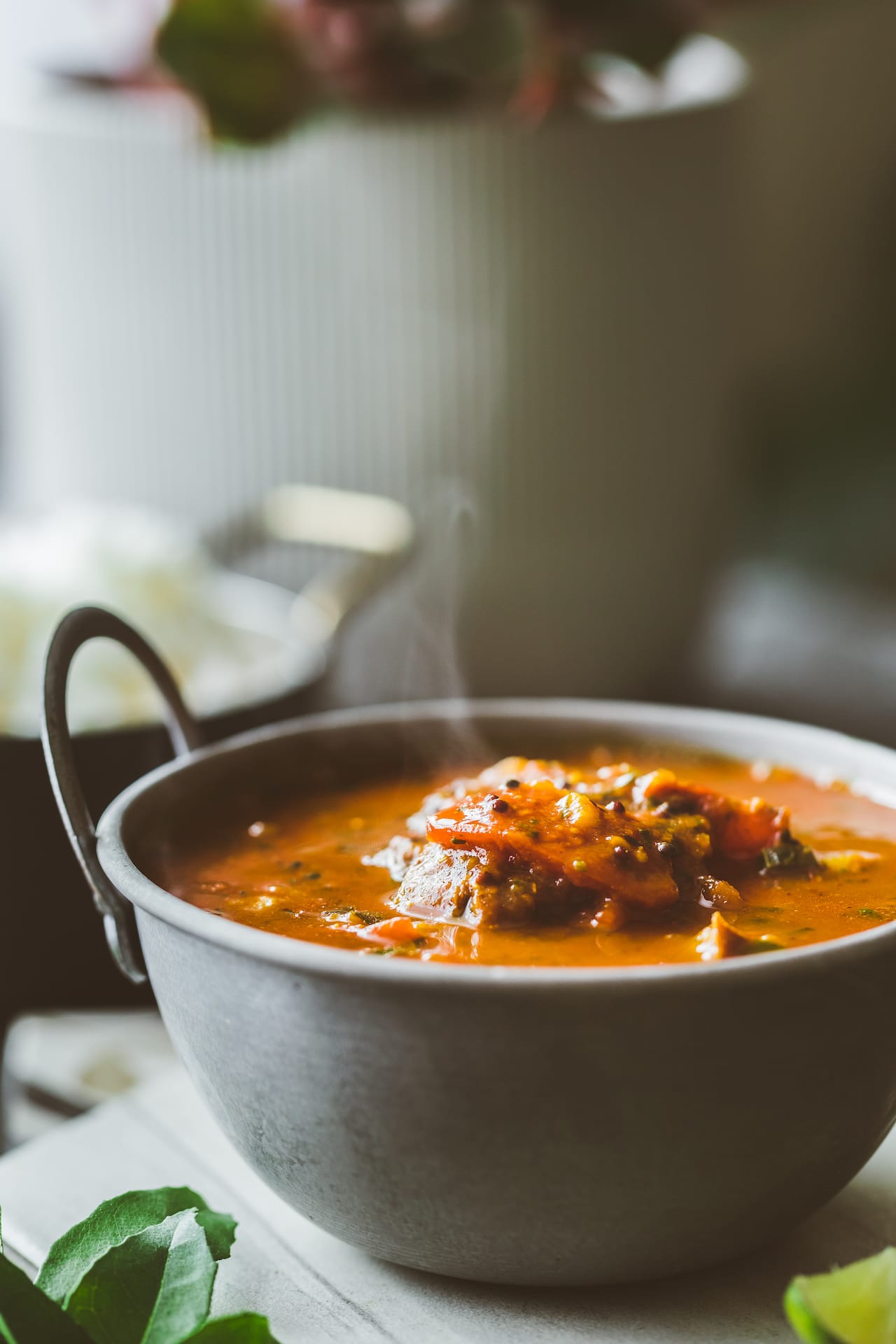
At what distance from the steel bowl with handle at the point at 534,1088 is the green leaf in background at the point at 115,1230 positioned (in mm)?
48

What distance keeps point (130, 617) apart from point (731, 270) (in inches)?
52.5

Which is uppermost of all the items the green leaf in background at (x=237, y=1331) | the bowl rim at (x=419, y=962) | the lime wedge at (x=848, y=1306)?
the bowl rim at (x=419, y=962)

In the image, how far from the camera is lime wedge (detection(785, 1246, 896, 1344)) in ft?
2.55

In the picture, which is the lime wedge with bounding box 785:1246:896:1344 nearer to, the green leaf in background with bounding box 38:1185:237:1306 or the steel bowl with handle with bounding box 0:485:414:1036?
the green leaf in background with bounding box 38:1185:237:1306

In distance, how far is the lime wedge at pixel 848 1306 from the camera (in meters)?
0.78

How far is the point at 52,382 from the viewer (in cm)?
274

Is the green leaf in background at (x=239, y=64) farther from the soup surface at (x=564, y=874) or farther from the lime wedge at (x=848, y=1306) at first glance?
the lime wedge at (x=848, y=1306)

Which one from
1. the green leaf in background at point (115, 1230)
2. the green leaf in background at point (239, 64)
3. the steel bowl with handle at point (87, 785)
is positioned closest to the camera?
the green leaf in background at point (115, 1230)

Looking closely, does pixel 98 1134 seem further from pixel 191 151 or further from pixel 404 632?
pixel 191 151

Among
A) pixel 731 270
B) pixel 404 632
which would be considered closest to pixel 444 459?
pixel 404 632

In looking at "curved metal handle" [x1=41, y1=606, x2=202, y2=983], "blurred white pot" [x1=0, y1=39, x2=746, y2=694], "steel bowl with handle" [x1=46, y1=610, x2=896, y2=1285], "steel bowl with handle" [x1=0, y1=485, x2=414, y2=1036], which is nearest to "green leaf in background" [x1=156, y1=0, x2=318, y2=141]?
"blurred white pot" [x1=0, y1=39, x2=746, y2=694]

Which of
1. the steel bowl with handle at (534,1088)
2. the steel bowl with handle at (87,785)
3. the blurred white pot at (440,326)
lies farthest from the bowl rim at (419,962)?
the blurred white pot at (440,326)

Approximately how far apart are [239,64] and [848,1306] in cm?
205

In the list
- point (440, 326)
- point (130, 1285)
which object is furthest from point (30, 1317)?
point (440, 326)
